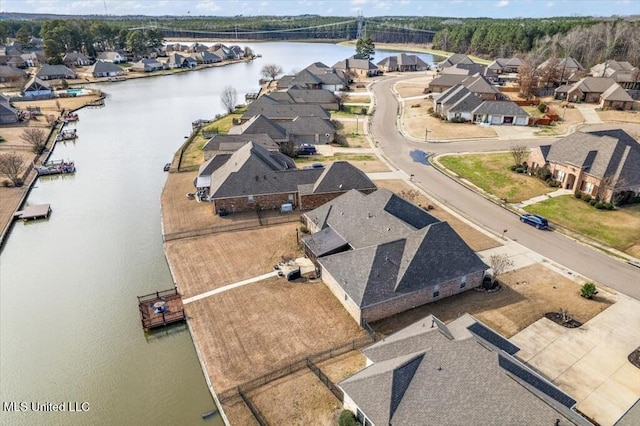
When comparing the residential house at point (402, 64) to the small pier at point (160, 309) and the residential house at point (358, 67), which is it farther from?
the small pier at point (160, 309)

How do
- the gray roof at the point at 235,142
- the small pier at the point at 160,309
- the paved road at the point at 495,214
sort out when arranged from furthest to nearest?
the gray roof at the point at 235,142, the paved road at the point at 495,214, the small pier at the point at 160,309

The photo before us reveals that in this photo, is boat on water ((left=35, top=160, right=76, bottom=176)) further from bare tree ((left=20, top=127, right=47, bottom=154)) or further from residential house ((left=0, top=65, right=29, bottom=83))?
residential house ((left=0, top=65, right=29, bottom=83))

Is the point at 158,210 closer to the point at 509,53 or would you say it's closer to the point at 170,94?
the point at 170,94

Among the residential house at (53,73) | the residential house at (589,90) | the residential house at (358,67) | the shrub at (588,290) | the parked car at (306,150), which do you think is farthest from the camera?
the residential house at (358,67)

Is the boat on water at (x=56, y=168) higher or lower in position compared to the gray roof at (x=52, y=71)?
lower

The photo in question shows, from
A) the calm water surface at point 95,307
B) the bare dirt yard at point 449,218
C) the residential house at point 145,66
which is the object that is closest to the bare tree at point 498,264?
the bare dirt yard at point 449,218

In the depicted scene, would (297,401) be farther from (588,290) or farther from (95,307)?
(588,290)
